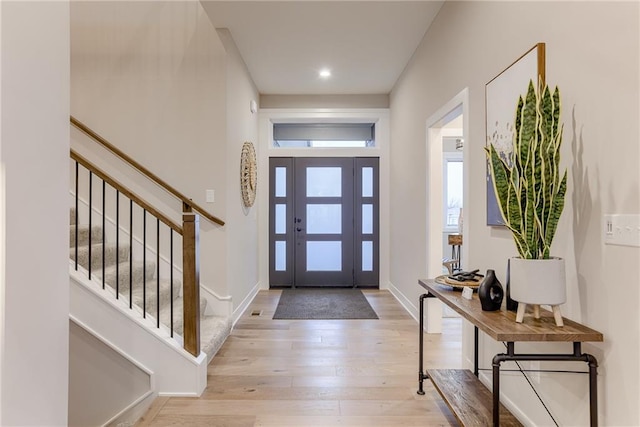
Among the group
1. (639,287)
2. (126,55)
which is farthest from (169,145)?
(639,287)

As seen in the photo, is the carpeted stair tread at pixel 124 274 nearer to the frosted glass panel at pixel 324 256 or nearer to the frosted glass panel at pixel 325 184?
the frosted glass panel at pixel 324 256

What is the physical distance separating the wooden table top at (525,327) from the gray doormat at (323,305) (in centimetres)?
238

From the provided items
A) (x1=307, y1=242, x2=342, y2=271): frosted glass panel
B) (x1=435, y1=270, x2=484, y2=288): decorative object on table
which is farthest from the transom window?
(x1=435, y1=270, x2=484, y2=288): decorative object on table

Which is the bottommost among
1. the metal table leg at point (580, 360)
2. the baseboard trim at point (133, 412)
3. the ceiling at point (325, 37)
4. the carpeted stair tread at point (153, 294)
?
the baseboard trim at point (133, 412)

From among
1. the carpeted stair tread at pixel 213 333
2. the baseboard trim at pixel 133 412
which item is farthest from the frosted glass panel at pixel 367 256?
the baseboard trim at pixel 133 412

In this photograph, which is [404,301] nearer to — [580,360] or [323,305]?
[323,305]

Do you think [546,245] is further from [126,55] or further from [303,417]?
[126,55]

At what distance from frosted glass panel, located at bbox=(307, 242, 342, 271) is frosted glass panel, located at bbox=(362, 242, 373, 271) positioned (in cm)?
33

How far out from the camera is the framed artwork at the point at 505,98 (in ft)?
5.52

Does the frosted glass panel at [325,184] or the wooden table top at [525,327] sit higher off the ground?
the frosted glass panel at [325,184]

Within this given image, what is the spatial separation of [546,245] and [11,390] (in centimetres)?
174

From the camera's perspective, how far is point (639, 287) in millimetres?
1150

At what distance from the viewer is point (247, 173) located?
4094 mm

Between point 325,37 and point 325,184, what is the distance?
2184mm
